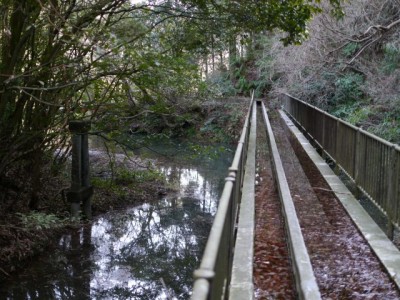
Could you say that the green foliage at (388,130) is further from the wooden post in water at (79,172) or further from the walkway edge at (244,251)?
the wooden post in water at (79,172)

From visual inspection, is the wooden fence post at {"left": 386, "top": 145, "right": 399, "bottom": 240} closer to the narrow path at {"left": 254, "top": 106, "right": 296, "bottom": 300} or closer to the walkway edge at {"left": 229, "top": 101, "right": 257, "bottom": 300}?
the narrow path at {"left": 254, "top": 106, "right": 296, "bottom": 300}

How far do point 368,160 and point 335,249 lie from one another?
2.15 metres

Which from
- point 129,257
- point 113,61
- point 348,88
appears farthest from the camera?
point 348,88

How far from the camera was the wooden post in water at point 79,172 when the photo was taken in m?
11.3

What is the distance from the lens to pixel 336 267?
17.5 feet

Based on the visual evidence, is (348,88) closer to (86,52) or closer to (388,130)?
(388,130)

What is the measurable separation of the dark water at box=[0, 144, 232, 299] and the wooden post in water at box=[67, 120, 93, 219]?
0.57m

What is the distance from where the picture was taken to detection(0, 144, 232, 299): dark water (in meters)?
8.60

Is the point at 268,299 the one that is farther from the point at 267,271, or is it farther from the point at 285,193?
the point at 285,193

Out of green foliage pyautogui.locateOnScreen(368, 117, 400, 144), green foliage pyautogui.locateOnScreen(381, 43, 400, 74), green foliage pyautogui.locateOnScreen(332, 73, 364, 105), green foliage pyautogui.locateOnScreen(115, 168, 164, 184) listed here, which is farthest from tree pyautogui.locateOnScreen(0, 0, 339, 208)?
green foliage pyautogui.locateOnScreen(332, 73, 364, 105)

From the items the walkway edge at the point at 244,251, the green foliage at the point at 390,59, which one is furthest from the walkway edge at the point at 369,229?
the green foliage at the point at 390,59

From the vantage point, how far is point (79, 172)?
12.1 m

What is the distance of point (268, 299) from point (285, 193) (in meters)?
3.24

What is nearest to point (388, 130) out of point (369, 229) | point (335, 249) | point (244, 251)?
point (369, 229)
